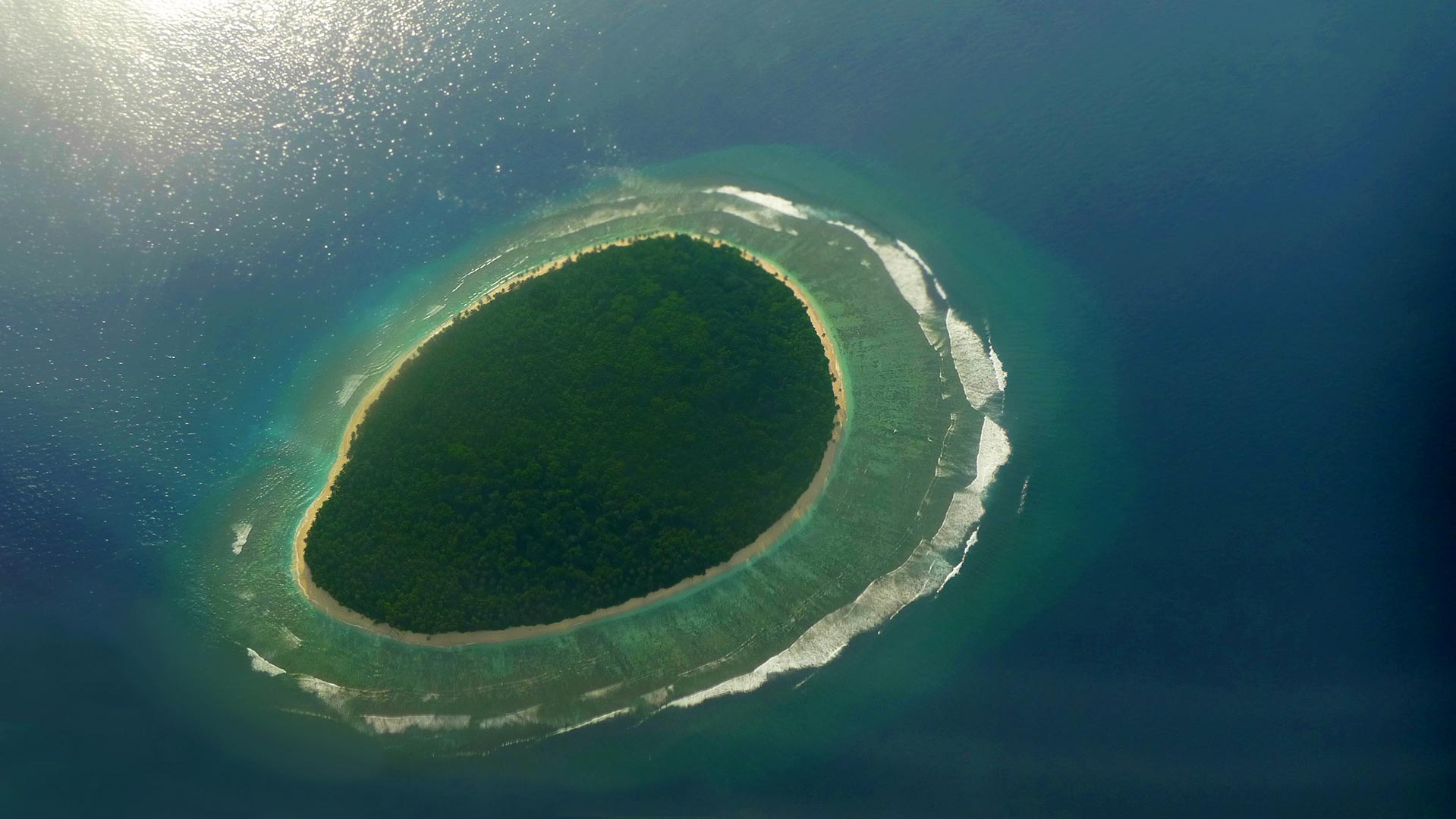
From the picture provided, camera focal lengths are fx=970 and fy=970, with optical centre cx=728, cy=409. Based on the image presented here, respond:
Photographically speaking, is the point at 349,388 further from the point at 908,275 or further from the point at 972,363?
the point at 972,363

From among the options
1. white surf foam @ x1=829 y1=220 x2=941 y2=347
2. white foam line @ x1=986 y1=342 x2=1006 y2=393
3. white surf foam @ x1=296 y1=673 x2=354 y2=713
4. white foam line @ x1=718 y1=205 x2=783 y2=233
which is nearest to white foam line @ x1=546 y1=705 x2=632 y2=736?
white surf foam @ x1=296 y1=673 x2=354 y2=713

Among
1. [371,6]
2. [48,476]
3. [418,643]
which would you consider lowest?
[418,643]

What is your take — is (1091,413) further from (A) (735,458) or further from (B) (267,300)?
(B) (267,300)

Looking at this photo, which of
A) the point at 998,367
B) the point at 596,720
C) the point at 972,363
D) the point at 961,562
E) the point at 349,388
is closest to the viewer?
the point at 596,720

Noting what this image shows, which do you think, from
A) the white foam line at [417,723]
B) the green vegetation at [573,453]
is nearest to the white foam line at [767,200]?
the green vegetation at [573,453]

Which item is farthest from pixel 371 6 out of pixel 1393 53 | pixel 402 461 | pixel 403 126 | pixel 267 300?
pixel 1393 53

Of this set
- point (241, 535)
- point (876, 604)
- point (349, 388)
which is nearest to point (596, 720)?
point (876, 604)
